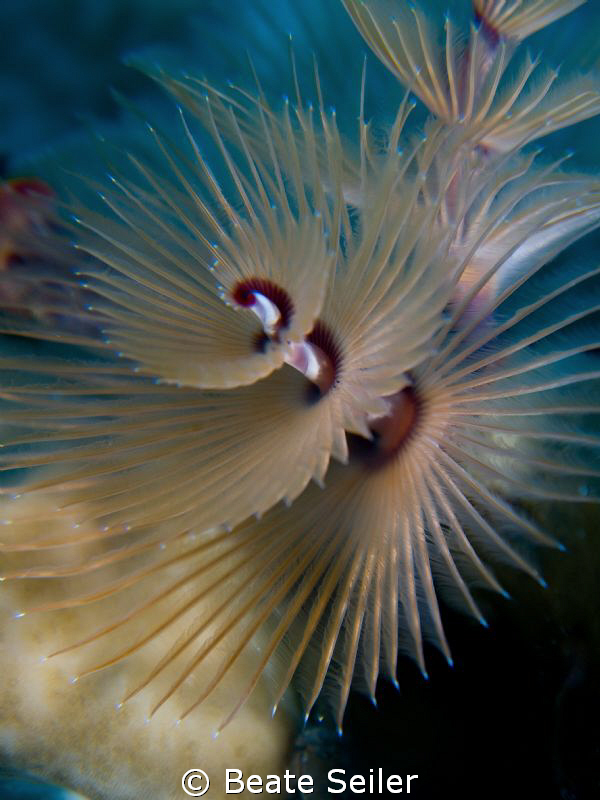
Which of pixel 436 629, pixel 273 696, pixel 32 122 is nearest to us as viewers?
pixel 436 629

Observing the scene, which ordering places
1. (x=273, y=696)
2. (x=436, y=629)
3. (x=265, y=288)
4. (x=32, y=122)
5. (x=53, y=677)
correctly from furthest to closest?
(x=32, y=122) < (x=273, y=696) < (x=53, y=677) < (x=265, y=288) < (x=436, y=629)

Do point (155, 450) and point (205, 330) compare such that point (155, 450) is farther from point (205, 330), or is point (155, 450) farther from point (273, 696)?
point (273, 696)

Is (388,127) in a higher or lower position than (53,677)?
higher

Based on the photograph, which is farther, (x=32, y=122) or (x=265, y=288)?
(x=32, y=122)

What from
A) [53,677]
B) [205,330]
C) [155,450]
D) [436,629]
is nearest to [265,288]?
[205,330]

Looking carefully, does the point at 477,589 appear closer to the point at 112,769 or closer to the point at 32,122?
the point at 112,769

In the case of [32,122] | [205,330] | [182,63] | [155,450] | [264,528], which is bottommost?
[264,528]
